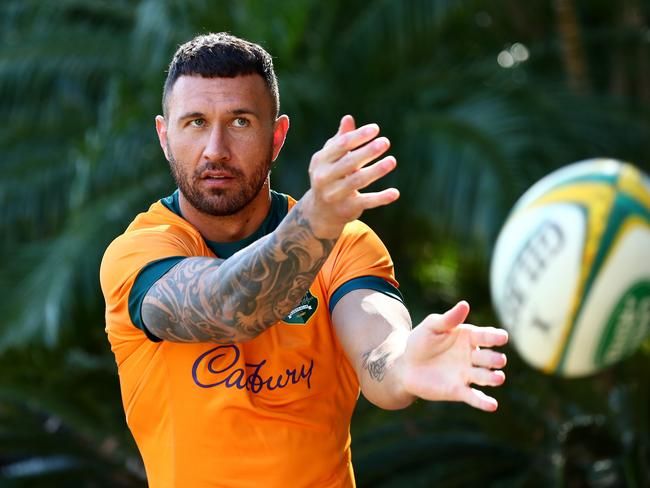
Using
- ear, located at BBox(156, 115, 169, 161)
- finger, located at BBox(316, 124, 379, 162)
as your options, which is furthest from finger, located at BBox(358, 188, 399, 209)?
ear, located at BBox(156, 115, 169, 161)

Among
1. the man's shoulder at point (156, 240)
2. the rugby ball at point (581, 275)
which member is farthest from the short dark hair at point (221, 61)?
the rugby ball at point (581, 275)

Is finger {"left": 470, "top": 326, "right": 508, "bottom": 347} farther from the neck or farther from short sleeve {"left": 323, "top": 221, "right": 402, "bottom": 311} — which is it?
the neck

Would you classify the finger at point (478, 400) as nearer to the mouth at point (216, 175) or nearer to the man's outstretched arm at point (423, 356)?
the man's outstretched arm at point (423, 356)

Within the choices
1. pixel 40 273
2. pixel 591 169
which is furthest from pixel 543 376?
pixel 40 273

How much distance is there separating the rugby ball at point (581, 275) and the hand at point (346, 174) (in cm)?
160

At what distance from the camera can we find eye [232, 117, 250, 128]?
132 inches

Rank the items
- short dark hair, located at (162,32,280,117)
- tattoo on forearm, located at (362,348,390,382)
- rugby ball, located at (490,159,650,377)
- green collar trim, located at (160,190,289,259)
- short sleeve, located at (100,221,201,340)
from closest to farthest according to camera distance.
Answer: tattoo on forearm, located at (362,348,390,382)
short sleeve, located at (100,221,201,340)
short dark hair, located at (162,32,280,117)
green collar trim, located at (160,190,289,259)
rugby ball, located at (490,159,650,377)

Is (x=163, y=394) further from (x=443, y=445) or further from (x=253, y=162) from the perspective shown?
(x=443, y=445)

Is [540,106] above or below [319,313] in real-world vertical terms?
below

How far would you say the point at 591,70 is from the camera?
35.2ft

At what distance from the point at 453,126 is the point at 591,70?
306 centimetres

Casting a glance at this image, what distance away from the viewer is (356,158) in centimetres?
265

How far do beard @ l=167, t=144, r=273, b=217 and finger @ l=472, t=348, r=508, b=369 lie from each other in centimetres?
94

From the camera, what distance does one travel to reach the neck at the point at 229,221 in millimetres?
3463
